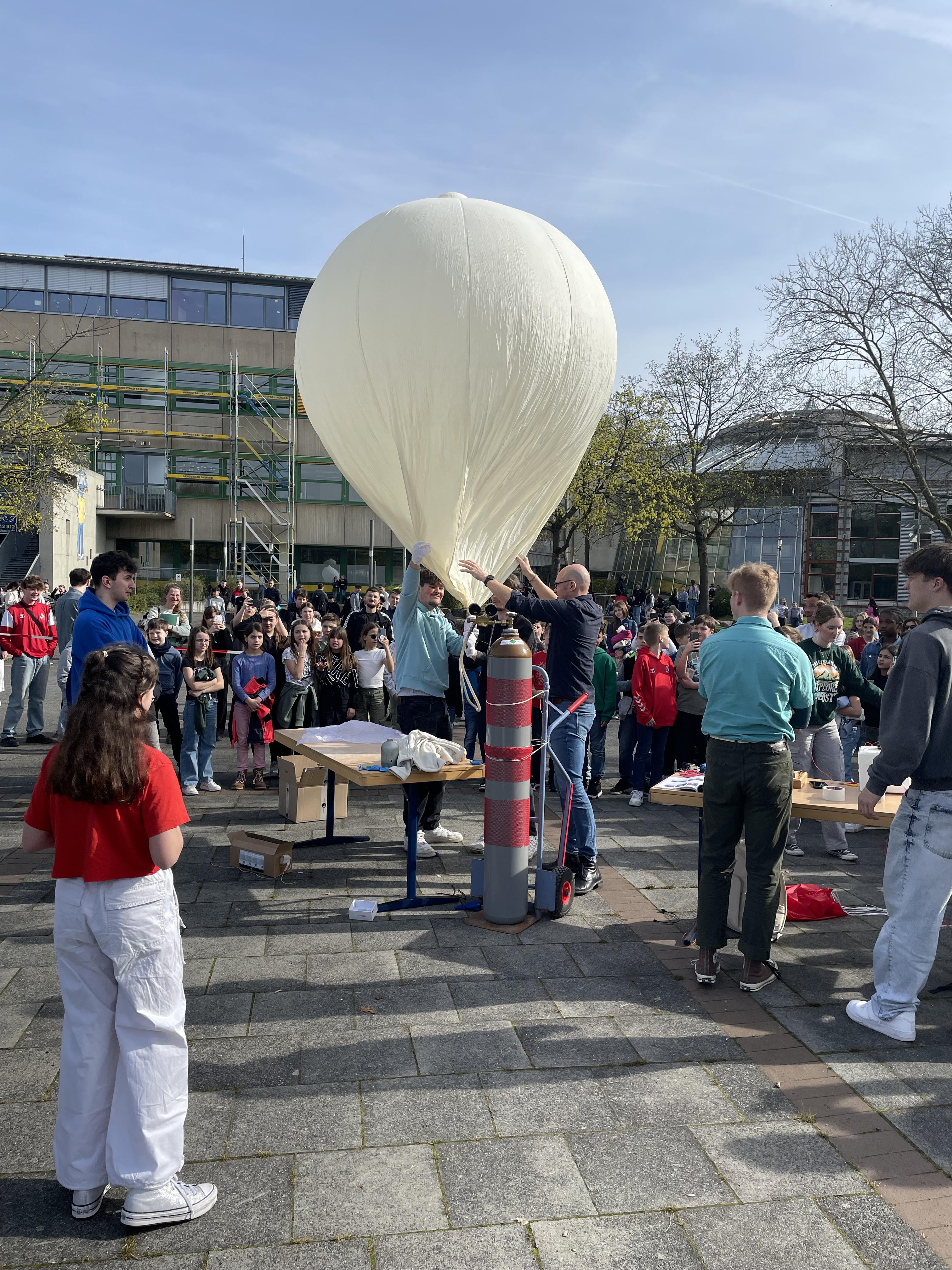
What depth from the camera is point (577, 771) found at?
5.51 m

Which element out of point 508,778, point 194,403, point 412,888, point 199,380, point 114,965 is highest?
point 199,380

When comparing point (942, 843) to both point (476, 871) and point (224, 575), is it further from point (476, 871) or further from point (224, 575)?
point (224, 575)

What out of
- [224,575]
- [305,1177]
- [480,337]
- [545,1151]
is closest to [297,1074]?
[305,1177]

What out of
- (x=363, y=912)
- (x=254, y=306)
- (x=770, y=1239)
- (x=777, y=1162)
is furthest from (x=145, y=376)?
(x=770, y=1239)

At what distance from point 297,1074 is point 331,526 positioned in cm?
4046

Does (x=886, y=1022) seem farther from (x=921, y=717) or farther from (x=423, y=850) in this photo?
(x=423, y=850)

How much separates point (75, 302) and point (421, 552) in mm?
44876

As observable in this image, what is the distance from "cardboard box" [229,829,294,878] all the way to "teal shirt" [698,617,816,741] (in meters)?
2.93

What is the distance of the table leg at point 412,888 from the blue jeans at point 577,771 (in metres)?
0.83

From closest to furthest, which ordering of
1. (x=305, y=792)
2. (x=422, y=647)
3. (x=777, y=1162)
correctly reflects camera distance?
1. (x=777, y=1162)
2. (x=422, y=647)
3. (x=305, y=792)

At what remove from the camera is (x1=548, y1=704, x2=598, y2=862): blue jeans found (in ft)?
17.9

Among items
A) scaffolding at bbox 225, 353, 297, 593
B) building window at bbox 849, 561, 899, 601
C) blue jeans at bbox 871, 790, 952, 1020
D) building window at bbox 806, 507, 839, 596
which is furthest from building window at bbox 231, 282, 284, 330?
blue jeans at bbox 871, 790, 952, 1020

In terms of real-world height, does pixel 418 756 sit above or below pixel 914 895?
above

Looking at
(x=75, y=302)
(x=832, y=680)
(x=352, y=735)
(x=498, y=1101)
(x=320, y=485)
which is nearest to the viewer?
(x=498, y=1101)
